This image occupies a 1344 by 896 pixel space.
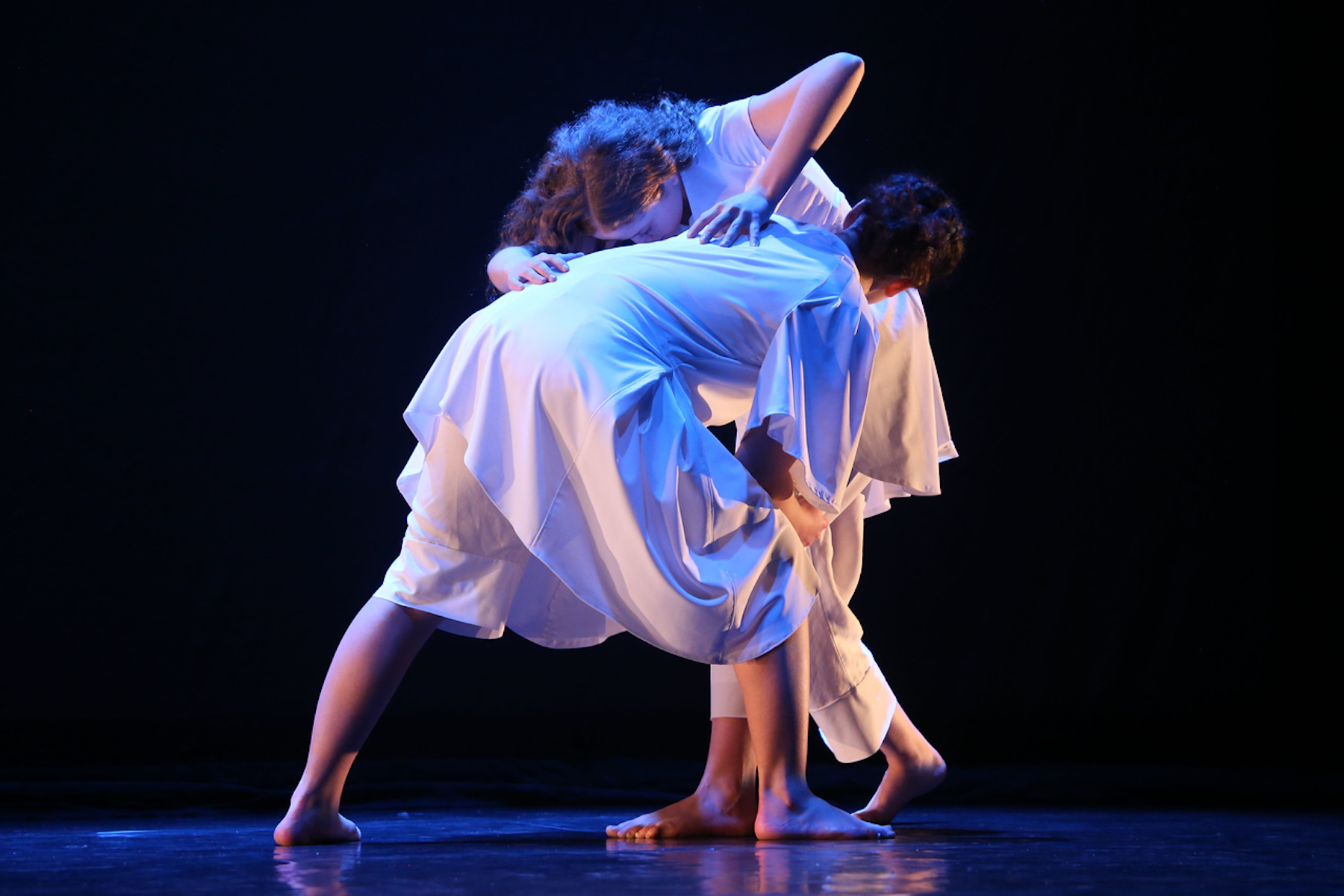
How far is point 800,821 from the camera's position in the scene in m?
1.39

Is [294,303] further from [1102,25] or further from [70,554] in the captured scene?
[1102,25]

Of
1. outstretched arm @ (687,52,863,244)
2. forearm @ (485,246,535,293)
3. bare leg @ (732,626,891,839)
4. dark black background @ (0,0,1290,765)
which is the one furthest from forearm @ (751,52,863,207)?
dark black background @ (0,0,1290,765)

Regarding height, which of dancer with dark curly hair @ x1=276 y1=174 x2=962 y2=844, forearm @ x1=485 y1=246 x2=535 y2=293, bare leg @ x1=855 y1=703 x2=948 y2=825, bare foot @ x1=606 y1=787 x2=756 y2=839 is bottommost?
bare foot @ x1=606 y1=787 x2=756 y2=839

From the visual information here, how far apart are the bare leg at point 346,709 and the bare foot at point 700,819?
0.33 meters

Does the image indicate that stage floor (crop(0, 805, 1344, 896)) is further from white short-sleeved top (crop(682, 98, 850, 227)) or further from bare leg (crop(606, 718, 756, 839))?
white short-sleeved top (crop(682, 98, 850, 227))

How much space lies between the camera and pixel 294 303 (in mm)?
2543

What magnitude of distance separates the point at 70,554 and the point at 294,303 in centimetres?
65

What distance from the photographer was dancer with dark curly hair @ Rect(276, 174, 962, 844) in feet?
4.53

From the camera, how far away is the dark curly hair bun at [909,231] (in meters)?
1.64

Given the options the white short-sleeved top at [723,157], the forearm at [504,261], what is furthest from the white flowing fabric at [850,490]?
the forearm at [504,261]

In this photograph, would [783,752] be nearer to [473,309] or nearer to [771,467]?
[771,467]

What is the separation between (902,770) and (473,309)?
4.56 feet

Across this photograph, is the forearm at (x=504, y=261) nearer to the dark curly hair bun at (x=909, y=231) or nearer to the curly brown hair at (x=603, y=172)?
the curly brown hair at (x=603, y=172)

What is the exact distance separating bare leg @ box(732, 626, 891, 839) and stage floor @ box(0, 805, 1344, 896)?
0.04 metres
